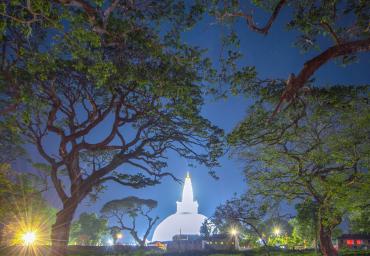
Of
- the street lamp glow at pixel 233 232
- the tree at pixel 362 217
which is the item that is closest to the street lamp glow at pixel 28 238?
the tree at pixel 362 217

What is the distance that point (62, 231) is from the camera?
14.4m

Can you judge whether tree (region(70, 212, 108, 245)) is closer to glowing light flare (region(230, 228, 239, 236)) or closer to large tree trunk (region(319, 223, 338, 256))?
glowing light flare (region(230, 228, 239, 236))

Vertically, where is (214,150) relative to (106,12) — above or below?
below

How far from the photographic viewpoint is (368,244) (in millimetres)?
54344

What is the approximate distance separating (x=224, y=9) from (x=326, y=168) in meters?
13.3

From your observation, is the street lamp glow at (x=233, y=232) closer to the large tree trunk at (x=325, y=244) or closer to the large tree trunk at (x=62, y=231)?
the large tree trunk at (x=325, y=244)

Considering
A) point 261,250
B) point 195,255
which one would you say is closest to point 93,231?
point 195,255

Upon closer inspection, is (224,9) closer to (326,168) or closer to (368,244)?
(326,168)

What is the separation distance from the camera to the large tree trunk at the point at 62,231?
14031mm

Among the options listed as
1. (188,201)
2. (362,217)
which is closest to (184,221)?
(188,201)

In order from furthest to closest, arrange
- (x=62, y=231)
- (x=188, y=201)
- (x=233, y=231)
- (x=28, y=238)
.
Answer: (x=188, y=201), (x=233, y=231), (x=28, y=238), (x=62, y=231)

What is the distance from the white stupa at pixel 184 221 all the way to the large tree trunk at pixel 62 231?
290ft

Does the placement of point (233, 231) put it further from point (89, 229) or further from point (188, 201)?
point (188, 201)

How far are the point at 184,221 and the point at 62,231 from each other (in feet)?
301
